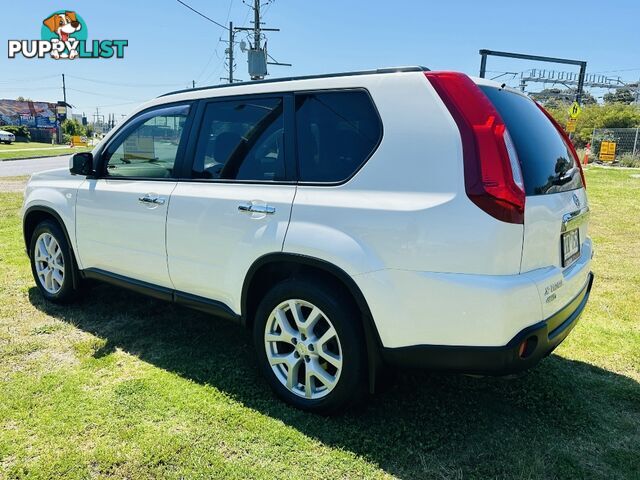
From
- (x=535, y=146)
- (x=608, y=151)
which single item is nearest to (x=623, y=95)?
(x=608, y=151)

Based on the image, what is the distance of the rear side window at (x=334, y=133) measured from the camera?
262cm

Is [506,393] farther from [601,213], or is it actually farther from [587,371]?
[601,213]

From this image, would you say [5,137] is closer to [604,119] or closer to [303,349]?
[604,119]

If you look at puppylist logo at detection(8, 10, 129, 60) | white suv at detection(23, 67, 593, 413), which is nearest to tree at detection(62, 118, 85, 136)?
puppylist logo at detection(8, 10, 129, 60)

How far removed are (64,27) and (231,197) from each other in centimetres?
3053

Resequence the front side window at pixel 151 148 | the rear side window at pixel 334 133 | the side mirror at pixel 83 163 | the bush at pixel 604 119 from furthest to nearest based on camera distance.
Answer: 1. the bush at pixel 604 119
2. the side mirror at pixel 83 163
3. the front side window at pixel 151 148
4. the rear side window at pixel 334 133

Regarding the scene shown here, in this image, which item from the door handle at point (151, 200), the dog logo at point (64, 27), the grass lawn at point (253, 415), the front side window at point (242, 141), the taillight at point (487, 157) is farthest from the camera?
the dog logo at point (64, 27)

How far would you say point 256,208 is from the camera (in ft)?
9.73

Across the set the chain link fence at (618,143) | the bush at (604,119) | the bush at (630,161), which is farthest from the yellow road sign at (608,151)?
the bush at (604,119)

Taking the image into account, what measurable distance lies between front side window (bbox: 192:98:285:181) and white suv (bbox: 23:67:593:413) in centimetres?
1

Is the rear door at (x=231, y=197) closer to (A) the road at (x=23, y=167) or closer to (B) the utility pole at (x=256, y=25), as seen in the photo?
(A) the road at (x=23, y=167)

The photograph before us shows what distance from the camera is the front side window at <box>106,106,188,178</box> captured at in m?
3.65

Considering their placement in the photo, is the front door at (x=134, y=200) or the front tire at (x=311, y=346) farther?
the front door at (x=134, y=200)

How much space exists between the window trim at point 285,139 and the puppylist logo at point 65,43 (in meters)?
26.6
